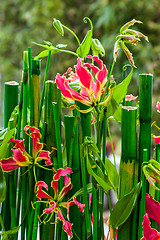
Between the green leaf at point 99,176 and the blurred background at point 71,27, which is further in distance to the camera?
the blurred background at point 71,27

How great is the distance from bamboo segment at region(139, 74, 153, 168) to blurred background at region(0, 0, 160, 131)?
7.74 feet

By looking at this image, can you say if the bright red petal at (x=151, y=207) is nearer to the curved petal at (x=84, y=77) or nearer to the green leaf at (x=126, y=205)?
the green leaf at (x=126, y=205)

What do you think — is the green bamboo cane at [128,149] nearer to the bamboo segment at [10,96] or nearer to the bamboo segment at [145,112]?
the bamboo segment at [145,112]

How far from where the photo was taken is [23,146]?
0.41 metres

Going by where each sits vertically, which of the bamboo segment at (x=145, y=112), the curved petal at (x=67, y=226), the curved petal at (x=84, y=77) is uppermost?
the curved petal at (x=84, y=77)

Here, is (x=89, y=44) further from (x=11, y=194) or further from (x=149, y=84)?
(x=11, y=194)

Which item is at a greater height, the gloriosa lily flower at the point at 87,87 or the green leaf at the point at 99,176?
the gloriosa lily flower at the point at 87,87

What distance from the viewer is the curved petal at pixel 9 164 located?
0.41 meters

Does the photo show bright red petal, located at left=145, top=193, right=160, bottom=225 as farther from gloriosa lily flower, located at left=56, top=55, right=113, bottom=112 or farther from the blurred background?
the blurred background

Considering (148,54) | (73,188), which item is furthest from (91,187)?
(148,54)

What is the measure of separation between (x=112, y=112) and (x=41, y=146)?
A: 3.3 inches

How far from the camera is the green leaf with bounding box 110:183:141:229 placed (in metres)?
0.37

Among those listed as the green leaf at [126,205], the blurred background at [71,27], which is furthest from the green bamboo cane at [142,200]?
the blurred background at [71,27]

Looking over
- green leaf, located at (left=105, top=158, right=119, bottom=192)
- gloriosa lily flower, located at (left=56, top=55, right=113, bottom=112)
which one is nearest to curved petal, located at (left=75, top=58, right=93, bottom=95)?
gloriosa lily flower, located at (left=56, top=55, right=113, bottom=112)
